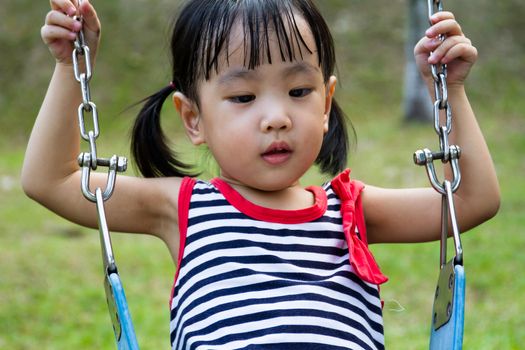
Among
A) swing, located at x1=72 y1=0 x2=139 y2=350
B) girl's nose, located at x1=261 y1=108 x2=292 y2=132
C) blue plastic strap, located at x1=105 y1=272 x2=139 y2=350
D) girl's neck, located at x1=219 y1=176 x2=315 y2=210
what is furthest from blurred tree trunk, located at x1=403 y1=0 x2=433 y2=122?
blue plastic strap, located at x1=105 y1=272 x2=139 y2=350

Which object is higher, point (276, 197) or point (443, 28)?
point (443, 28)

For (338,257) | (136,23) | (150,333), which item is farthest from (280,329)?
(136,23)

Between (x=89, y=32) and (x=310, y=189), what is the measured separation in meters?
0.71

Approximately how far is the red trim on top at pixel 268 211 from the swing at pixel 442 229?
29 cm

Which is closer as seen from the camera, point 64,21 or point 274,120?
point 274,120

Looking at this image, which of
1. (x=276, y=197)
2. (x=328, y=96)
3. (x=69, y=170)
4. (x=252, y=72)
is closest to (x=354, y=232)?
(x=276, y=197)

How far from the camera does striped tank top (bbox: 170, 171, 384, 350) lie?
196cm

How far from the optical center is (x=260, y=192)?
86.7 inches

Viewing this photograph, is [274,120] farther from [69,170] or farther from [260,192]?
[69,170]

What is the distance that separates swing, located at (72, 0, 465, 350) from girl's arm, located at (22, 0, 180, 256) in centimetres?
6

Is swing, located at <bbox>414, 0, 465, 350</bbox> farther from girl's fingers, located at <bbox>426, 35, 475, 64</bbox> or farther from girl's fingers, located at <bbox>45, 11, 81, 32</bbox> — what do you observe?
girl's fingers, located at <bbox>45, 11, 81, 32</bbox>

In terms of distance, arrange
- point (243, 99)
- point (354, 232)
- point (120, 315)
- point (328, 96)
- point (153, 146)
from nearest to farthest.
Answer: point (120, 315)
point (243, 99)
point (354, 232)
point (328, 96)
point (153, 146)

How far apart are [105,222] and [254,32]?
Result: 586mm

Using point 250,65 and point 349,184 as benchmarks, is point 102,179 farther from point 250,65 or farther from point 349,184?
point 349,184
